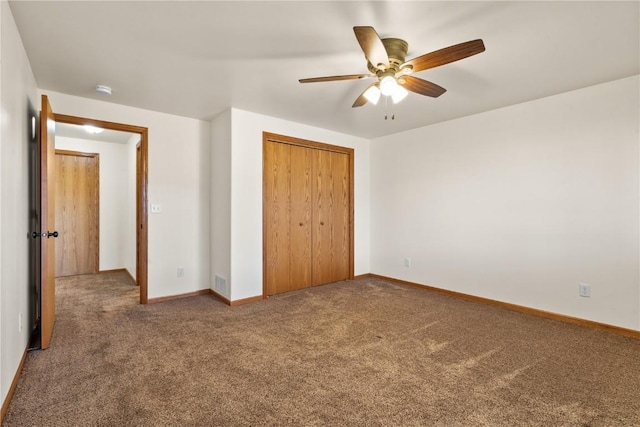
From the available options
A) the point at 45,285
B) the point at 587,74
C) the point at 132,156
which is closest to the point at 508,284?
the point at 587,74

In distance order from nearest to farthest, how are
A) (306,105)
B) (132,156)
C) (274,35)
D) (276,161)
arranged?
(274,35) < (306,105) < (276,161) < (132,156)

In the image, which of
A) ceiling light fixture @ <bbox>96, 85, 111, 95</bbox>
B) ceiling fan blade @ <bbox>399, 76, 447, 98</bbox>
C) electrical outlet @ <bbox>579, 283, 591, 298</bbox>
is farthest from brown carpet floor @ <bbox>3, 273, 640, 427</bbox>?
ceiling light fixture @ <bbox>96, 85, 111, 95</bbox>

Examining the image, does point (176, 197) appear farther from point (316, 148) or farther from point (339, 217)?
point (339, 217)

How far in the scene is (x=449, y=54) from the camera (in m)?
1.83

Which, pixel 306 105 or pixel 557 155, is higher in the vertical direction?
pixel 306 105

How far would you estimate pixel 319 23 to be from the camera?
1943 mm

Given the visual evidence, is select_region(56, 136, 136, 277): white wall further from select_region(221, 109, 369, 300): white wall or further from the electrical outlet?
the electrical outlet

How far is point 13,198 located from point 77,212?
3.90 m

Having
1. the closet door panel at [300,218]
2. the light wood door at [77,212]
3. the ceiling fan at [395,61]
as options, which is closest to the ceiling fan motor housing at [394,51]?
the ceiling fan at [395,61]

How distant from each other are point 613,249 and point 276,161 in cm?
362

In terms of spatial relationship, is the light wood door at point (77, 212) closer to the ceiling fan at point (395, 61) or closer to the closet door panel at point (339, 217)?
the closet door panel at point (339, 217)

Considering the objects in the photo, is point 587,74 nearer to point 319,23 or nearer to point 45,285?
point 319,23

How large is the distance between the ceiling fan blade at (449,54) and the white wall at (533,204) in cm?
205

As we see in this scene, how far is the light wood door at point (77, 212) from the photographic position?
5.05m
